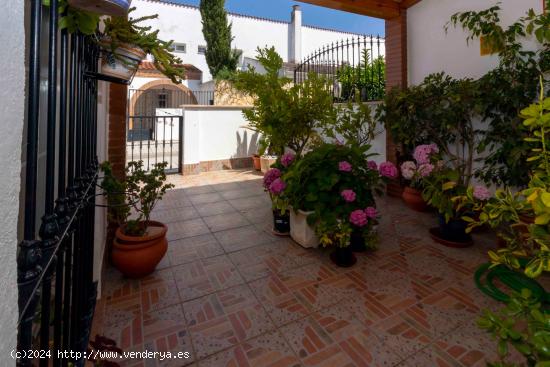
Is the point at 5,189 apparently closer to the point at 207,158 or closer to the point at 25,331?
the point at 25,331

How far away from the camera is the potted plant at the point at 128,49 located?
157cm

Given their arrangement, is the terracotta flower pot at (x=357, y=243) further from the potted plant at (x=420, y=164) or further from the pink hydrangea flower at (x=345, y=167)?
the potted plant at (x=420, y=164)

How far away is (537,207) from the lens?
931 mm

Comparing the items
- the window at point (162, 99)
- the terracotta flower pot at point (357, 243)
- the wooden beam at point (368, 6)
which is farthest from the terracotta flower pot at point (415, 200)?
the window at point (162, 99)

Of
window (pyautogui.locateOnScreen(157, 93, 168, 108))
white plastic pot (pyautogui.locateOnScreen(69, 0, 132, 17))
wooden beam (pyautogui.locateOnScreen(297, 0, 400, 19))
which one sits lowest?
white plastic pot (pyautogui.locateOnScreen(69, 0, 132, 17))

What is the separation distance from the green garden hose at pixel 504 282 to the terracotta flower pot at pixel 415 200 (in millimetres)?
1605

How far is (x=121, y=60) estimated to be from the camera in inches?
63.6

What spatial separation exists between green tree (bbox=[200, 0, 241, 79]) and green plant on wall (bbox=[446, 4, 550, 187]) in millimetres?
9758

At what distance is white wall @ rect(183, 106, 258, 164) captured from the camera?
694cm

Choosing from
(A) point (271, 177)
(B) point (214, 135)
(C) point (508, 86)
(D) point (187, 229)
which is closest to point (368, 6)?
(C) point (508, 86)

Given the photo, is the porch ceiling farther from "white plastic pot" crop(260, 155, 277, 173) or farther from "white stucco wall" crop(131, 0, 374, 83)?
"white stucco wall" crop(131, 0, 374, 83)

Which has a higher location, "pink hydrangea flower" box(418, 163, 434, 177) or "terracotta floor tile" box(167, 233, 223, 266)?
"pink hydrangea flower" box(418, 163, 434, 177)

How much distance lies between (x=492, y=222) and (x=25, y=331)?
2.32 metres

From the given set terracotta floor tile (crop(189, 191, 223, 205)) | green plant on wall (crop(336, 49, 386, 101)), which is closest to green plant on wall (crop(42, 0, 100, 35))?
terracotta floor tile (crop(189, 191, 223, 205))
